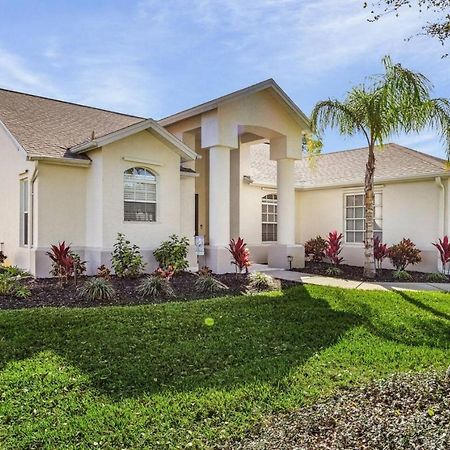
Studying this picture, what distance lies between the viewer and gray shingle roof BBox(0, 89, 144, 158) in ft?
43.0

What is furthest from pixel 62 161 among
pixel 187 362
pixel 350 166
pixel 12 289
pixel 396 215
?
pixel 350 166

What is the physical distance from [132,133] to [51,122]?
4.12 meters

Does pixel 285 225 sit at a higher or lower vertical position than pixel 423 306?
higher

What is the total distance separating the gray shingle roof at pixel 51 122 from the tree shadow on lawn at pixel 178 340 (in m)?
6.52

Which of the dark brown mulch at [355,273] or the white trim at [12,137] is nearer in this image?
the white trim at [12,137]

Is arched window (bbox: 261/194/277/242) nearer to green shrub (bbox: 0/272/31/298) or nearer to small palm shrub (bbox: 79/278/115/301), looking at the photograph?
small palm shrub (bbox: 79/278/115/301)

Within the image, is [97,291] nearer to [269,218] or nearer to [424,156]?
[269,218]

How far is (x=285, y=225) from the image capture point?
53.9ft

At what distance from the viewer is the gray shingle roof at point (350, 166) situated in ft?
53.9

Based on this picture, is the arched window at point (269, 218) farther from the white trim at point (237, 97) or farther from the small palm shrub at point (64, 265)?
the small palm shrub at point (64, 265)

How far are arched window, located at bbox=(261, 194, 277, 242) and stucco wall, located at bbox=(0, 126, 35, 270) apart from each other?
31.7ft

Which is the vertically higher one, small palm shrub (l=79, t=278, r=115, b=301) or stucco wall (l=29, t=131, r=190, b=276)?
stucco wall (l=29, t=131, r=190, b=276)

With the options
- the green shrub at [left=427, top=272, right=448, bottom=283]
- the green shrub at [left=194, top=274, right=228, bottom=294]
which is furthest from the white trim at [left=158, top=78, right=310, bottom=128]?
the green shrub at [left=427, top=272, right=448, bottom=283]

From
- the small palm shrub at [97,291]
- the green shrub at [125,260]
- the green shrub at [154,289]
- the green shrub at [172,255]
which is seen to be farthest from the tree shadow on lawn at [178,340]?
the green shrub at [172,255]
